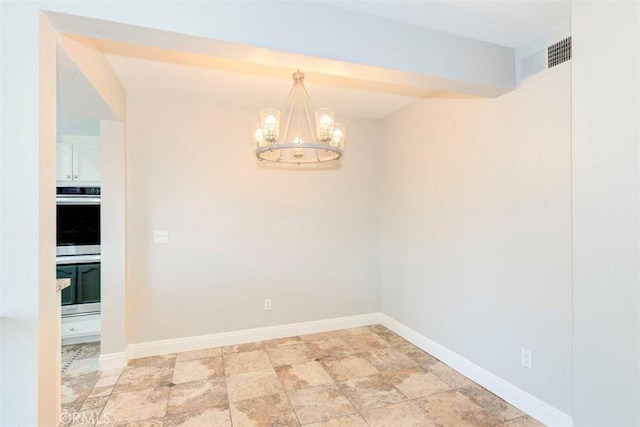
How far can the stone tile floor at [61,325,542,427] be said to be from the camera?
7.84 ft

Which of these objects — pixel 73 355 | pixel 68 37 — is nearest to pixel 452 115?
pixel 68 37

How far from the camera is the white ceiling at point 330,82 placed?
6.52ft

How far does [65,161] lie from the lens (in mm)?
3857

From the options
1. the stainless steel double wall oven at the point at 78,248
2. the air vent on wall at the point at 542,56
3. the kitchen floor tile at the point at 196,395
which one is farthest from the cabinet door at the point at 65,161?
the air vent on wall at the point at 542,56

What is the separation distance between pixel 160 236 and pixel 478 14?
340 centimetres

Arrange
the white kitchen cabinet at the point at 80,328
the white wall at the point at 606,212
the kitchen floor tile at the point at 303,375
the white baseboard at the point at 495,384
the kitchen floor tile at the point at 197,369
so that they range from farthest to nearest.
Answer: the white kitchen cabinet at the point at 80,328 → the kitchen floor tile at the point at 197,369 → the kitchen floor tile at the point at 303,375 → the white baseboard at the point at 495,384 → the white wall at the point at 606,212

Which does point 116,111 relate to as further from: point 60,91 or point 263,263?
point 263,263

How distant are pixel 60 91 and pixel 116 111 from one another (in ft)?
1.84

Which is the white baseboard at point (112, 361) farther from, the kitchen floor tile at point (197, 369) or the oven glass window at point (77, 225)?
the oven glass window at point (77, 225)

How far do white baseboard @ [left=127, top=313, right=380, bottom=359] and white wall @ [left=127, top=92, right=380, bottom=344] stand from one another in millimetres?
75

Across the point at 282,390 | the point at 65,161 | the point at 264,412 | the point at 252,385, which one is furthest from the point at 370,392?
the point at 65,161

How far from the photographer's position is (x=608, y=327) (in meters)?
1.58

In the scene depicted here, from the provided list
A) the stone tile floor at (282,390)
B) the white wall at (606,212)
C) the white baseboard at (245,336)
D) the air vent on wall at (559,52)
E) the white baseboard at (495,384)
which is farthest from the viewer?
the white baseboard at (245,336)

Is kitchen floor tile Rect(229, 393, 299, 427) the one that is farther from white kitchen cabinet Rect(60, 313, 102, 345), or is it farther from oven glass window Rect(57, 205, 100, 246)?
oven glass window Rect(57, 205, 100, 246)
